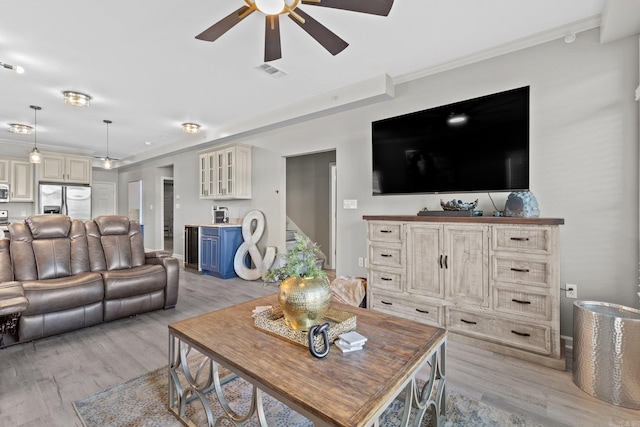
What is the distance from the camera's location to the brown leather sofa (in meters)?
2.68

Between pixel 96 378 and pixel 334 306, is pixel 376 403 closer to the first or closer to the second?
pixel 334 306

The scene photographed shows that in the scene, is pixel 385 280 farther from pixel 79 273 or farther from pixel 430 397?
pixel 79 273

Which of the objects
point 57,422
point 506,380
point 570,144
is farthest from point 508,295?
point 57,422

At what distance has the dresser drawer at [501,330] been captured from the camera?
2.30m

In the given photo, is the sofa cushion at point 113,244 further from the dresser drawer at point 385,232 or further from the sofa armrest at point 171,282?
the dresser drawer at point 385,232

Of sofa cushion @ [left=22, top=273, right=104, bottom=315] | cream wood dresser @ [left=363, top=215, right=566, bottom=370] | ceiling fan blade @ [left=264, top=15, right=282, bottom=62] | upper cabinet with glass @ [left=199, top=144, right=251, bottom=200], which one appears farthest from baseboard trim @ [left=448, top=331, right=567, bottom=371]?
upper cabinet with glass @ [left=199, top=144, right=251, bottom=200]

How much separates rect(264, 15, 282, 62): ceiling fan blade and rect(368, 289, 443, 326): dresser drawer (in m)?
2.43

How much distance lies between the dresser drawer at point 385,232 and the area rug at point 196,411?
4.75ft

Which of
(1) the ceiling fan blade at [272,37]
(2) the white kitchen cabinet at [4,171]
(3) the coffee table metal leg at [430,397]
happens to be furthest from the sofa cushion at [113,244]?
(2) the white kitchen cabinet at [4,171]

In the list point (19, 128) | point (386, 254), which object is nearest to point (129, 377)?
point (386, 254)

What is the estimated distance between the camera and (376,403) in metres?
1.04

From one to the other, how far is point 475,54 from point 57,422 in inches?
168

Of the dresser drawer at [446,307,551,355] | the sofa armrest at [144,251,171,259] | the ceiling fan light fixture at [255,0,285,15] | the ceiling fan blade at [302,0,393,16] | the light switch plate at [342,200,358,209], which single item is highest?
the ceiling fan blade at [302,0,393,16]

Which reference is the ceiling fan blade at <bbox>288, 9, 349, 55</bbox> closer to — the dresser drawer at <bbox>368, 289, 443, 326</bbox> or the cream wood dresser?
the cream wood dresser
